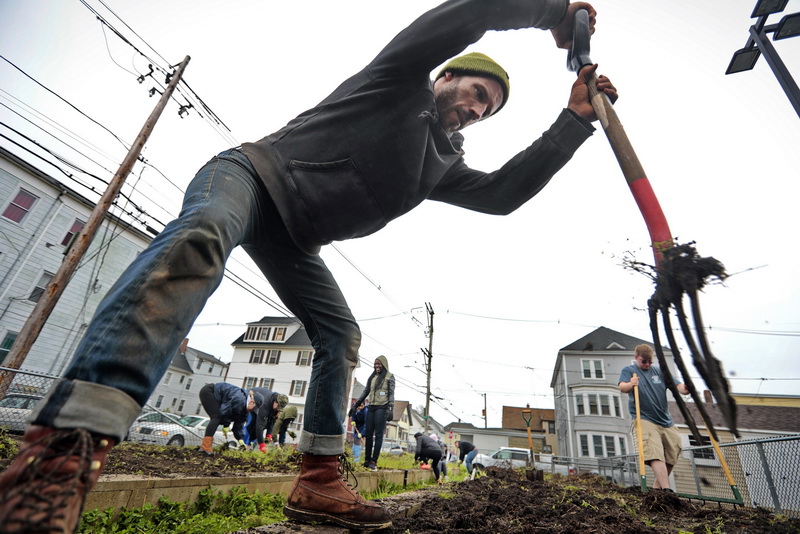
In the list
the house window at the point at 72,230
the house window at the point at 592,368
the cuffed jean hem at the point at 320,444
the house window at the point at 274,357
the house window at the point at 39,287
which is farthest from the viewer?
the house window at the point at 274,357

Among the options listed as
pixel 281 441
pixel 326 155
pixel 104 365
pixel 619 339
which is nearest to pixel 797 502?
pixel 326 155

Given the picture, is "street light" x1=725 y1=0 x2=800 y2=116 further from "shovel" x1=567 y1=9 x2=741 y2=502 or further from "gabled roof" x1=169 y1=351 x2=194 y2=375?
"gabled roof" x1=169 y1=351 x2=194 y2=375

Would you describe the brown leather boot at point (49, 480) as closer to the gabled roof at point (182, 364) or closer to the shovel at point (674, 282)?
the shovel at point (674, 282)

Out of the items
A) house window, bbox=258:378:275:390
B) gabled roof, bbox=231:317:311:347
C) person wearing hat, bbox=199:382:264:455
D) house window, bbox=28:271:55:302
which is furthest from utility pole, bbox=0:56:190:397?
house window, bbox=258:378:275:390

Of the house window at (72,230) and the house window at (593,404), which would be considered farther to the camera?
the house window at (593,404)

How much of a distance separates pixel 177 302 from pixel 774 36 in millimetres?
9139

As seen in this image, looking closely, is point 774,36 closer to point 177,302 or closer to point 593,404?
point 177,302

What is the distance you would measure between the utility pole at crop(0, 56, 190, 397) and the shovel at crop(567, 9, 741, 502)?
10.6 m

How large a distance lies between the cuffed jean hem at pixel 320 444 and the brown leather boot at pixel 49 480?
115 centimetres

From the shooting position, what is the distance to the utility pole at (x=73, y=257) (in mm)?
8922

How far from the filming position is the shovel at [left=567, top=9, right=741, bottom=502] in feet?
3.95

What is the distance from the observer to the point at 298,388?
3981 centimetres

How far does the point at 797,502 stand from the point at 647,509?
8.73ft

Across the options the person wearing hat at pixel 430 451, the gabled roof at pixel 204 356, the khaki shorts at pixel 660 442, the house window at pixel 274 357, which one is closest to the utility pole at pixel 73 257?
the person wearing hat at pixel 430 451
